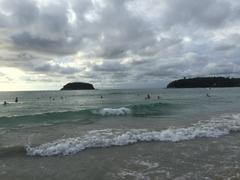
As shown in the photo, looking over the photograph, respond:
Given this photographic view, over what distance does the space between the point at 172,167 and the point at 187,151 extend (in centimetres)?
258

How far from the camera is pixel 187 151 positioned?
40.6ft

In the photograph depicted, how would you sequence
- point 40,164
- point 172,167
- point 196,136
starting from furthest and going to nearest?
point 196,136 → point 40,164 → point 172,167

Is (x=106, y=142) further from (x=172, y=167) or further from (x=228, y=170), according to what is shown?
(x=228, y=170)

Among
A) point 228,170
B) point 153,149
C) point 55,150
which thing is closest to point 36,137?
point 55,150

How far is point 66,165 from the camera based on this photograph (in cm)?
1069

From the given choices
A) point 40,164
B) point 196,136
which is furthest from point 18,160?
point 196,136

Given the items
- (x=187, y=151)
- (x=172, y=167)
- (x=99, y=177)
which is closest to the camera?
(x=99, y=177)

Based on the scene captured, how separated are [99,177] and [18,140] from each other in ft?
27.6

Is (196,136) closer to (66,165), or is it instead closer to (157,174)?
(157,174)

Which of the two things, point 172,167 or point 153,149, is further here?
point 153,149

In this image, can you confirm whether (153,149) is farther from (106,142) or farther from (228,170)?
(228,170)

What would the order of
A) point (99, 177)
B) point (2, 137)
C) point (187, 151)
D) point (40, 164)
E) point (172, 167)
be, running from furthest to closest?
point (2, 137)
point (187, 151)
point (40, 164)
point (172, 167)
point (99, 177)

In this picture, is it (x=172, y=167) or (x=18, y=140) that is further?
(x=18, y=140)

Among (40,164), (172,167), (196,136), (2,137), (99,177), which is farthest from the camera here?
(2,137)
